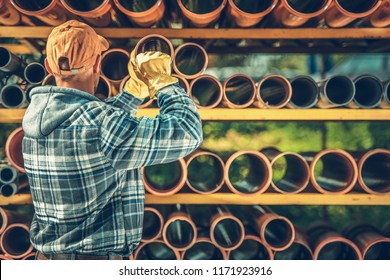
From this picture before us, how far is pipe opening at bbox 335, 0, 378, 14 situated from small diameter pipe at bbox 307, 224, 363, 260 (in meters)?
0.99

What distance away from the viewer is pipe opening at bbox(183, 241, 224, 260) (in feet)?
4.14

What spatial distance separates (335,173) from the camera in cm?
126

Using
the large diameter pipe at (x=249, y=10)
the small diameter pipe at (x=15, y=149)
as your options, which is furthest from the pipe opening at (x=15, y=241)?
the large diameter pipe at (x=249, y=10)

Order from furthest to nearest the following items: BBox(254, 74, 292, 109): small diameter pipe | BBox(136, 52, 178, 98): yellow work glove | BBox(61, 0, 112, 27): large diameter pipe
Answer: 1. BBox(254, 74, 292, 109): small diameter pipe
2. BBox(61, 0, 112, 27): large diameter pipe
3. BBox(136, 52, 178, 98): yellow work glove

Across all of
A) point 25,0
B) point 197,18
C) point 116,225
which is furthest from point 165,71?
point 25,0

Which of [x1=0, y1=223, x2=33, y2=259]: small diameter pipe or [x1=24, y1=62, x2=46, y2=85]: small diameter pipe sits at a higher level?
[x1=24, y1=62, x2=46, y2=85]: small diameter pipe

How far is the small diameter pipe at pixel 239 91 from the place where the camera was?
3.51 ft

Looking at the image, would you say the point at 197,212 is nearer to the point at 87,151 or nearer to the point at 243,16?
the point at 87,151

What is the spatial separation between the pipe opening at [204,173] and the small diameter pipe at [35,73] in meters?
0.82

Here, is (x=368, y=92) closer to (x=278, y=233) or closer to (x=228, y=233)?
(x=278, y=233)

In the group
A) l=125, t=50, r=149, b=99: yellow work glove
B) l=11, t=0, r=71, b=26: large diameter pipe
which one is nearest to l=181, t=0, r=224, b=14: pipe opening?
l=125, t=50, r=149, b=99: yellow work glove

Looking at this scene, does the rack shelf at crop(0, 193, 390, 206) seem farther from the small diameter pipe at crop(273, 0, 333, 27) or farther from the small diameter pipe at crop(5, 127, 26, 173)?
the small diameter pipe at crop(273, 0, 333, 27)

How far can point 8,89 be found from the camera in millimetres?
1104

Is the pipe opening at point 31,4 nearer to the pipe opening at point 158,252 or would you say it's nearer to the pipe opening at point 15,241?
the pipe opening at point 15,241
